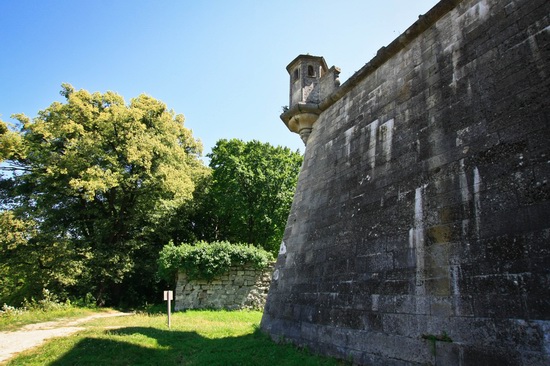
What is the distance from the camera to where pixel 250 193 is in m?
20.5

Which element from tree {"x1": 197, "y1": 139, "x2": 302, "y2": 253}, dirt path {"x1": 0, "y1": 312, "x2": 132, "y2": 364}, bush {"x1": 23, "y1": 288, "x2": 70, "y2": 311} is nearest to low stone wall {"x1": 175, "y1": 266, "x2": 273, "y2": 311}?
dirt path {"x1": 0, "y1": 312, "x2": 132, "y2": 364}

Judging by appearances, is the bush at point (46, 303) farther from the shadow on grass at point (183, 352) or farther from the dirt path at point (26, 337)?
the shadow on grass at point (183, 352)

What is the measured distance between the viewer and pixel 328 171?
6.55 metres

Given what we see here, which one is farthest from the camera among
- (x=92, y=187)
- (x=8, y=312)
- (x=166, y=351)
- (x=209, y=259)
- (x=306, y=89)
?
(x=92, y=187)

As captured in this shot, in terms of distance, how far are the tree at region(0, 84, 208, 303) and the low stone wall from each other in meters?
4.22

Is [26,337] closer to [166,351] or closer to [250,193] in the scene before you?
[166,351]

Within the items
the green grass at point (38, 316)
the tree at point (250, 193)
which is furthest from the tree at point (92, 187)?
the tree at point (250, 193)

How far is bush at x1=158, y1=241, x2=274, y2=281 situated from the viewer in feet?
43.5

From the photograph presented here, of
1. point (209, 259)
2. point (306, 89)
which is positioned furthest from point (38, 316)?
point (306, 89)

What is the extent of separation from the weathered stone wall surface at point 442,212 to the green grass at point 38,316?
8.88m

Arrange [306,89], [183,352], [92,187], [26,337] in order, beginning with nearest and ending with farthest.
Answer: [183,352] < [26,337] < [306,89] < [92,187]

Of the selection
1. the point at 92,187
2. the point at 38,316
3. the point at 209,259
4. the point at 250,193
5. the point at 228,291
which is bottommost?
the point at 38,316

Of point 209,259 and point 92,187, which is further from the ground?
point 92,187

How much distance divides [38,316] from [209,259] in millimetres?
6270
